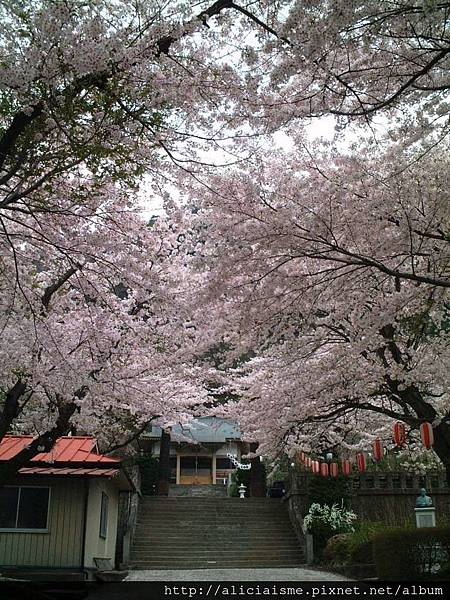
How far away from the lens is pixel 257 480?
75.9 ft

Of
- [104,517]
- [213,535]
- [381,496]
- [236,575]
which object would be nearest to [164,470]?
[213,535]

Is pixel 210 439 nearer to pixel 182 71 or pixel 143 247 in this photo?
pixel 143 247

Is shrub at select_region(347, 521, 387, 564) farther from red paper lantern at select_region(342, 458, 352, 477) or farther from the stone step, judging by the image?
the stone step

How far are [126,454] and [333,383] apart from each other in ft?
42.4

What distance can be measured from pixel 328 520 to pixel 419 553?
7329 mm

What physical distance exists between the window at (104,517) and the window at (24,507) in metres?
1.34

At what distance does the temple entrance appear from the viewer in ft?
103

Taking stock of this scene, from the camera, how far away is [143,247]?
9234mm

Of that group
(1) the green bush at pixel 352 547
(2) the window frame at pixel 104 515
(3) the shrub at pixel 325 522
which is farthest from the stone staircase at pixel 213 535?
(2) the window frame at pixel 104 515

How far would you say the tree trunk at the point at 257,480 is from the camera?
2295 cm

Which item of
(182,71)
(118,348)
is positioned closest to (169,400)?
(118,348)

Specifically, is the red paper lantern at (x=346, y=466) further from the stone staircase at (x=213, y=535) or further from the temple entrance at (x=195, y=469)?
the temple entrance at (x=195, y=469)

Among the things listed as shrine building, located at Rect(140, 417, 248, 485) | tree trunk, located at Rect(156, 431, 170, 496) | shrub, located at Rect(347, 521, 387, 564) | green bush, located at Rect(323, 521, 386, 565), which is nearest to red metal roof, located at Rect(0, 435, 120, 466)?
shrub, located at Rect(347, 521, 387, 564)

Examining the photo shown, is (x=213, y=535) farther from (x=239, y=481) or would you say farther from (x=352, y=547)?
(x=239, y=481)
